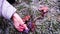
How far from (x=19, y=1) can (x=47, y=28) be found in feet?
2.20

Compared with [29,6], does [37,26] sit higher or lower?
lower

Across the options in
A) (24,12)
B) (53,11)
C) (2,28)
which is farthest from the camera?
(53,11)

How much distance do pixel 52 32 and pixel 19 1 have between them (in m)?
0.74

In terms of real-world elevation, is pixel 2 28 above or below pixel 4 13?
below

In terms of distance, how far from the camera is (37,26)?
2520mm

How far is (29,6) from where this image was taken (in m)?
2.72

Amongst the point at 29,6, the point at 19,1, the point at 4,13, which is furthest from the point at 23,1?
the point at 4,13

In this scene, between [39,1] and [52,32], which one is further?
[39,1]

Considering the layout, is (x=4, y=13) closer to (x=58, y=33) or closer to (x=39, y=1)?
(x=58, y=33)

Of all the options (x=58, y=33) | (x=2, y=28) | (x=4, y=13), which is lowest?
(x=58, y=33)

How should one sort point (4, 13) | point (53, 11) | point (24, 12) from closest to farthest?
point (4, 13) → point (24, 12) → point (53, 11)

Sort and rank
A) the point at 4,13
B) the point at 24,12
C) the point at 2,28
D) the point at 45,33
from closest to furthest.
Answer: the point at 4,13
the point at 2,28
the point at 45,33
the point at 24,12

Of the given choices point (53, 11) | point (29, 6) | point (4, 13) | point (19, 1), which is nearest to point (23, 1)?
point (19, 1)

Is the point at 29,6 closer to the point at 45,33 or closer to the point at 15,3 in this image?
the point at 15,3
